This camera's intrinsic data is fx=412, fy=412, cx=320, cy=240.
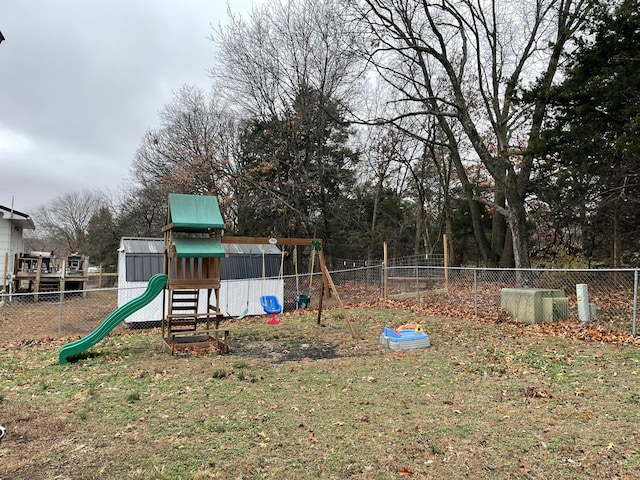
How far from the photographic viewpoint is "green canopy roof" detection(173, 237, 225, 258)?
751 cm

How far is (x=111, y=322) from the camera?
7277 mm

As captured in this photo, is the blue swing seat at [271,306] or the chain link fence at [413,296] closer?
the chain link fence at [413,296]

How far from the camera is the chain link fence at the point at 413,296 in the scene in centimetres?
1005

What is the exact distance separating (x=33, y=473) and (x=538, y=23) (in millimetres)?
17382

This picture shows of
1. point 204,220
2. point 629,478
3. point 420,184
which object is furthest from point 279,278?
point 420,184

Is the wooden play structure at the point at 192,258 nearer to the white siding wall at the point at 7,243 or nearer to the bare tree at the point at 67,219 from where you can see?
the white siding wall at the point at 7,243

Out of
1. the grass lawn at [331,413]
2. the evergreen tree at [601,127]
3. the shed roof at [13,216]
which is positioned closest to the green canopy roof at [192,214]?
the grass lawn at [331,413]

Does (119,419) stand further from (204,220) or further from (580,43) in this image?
(580,43)

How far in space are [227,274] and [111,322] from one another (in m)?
6.45

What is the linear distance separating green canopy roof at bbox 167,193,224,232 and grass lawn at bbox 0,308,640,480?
2.41 metres

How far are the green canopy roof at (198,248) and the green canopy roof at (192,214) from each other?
0.81 ft

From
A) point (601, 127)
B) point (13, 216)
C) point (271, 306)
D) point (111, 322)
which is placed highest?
point (601, 127)

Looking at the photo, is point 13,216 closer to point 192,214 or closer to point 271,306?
point 271,306

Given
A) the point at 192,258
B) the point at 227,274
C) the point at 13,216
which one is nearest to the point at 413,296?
the point at 227,274
